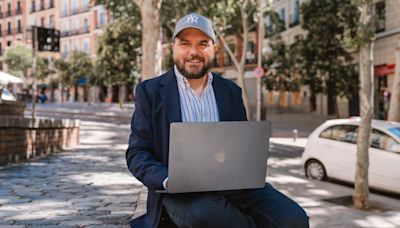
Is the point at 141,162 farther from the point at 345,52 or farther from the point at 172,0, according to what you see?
the point at 345,52

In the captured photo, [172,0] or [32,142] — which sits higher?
[172,0]

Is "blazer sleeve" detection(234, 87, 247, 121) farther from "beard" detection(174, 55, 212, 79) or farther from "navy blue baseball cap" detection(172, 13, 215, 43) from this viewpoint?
"navy blue baseball cap" detection(172, 13, 215, 43)

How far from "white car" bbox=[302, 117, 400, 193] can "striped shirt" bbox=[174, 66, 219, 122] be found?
291 inches

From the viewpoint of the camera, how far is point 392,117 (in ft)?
42.3

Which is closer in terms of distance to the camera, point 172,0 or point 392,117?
point 392,117

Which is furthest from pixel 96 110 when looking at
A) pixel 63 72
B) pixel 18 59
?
pixel 18 59

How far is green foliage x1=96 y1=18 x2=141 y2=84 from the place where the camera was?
3353 centimetres

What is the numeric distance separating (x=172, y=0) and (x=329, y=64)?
26.2ft

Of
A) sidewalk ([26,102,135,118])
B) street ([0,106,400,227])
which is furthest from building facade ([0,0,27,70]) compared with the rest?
street ([0,106,400,227])

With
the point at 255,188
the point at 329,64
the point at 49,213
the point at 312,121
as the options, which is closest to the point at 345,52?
the point at 329,64

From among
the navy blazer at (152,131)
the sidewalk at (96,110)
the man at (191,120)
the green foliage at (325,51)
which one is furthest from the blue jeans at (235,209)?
the sidewalk at (96,110)

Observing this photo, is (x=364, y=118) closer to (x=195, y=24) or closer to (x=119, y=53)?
(x=195, y=24)

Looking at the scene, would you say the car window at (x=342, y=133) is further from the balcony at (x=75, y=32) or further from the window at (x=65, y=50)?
the window at (x=65, y=50)

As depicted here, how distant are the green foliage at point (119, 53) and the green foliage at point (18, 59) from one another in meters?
25.1
